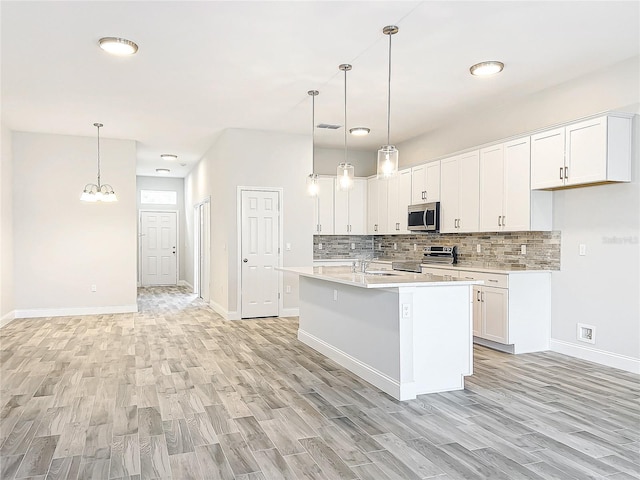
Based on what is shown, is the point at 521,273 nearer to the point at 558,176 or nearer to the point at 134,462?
the point at 558,176

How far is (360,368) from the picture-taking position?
4234 mm

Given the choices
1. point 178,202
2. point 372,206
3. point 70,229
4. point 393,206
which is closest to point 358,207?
point 372,206

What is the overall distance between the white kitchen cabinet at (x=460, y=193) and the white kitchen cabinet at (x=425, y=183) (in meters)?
0.12

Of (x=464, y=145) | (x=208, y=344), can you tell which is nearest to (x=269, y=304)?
(x=208, y=344)

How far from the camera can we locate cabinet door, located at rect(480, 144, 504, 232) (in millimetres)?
5504

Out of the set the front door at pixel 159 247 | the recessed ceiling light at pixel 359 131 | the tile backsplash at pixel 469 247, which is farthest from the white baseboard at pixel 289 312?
the front door at pixel 159 247

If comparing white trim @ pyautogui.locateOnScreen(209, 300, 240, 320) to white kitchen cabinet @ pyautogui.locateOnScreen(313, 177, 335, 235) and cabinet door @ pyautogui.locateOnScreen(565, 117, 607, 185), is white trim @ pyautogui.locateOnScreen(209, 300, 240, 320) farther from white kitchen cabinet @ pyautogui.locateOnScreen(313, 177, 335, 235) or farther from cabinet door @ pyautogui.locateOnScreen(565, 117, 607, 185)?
cabinet door @ pyautogui.locateOnScreen(565, 117, 607, 185)

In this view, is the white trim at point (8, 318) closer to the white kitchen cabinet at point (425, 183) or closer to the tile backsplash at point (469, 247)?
the tile backsplash at point (469, 247)

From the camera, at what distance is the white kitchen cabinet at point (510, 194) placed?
5.11 meters

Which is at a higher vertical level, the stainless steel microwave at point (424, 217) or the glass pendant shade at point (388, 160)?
the glass pendant shade at point (388, 160)

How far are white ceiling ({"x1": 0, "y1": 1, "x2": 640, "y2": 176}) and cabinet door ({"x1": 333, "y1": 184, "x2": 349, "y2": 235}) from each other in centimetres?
181

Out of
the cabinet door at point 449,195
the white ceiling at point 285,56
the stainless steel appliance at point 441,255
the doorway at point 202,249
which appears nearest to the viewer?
the white ceiling at point 285,56

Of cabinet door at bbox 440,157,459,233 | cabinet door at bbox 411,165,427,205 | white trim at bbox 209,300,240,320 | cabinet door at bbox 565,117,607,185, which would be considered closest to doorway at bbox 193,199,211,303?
white trim at bbox 209,300,240,320

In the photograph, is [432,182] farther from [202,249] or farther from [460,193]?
[202,249]
